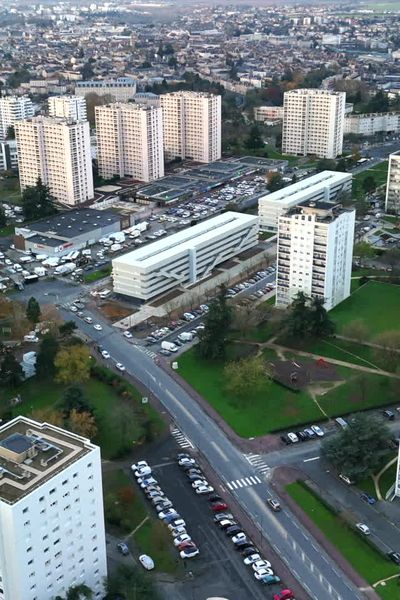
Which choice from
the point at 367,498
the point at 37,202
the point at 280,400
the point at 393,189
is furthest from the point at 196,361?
the point at 393,189

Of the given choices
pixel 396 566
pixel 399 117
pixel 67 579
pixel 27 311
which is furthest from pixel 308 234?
pixel 399 117

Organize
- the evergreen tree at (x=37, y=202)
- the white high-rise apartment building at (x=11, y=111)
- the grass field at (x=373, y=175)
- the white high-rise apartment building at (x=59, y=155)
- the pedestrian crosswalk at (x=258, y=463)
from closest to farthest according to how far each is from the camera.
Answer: the pedestrian crosswalk at (x=258, y=463)
the evergreen tree at (x=37, y=202)
the white high-rise apartment building at (x=59, y=155)
the grass field at (x=373, y=175)
the white high-rise apartment building at (x=11, y=111)

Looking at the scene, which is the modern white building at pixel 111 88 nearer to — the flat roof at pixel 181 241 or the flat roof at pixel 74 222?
the flat roof at pixel 74 222

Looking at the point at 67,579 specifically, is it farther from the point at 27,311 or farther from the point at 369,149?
the point at 369,149

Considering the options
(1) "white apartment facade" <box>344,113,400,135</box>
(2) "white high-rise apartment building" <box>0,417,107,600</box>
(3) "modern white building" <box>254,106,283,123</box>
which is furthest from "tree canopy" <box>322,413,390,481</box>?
(3) "modern white building" <box>254,106,283,123</box>

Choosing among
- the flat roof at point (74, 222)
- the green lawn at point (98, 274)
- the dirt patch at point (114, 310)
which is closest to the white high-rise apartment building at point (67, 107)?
the flat roof at point (74, 222)
